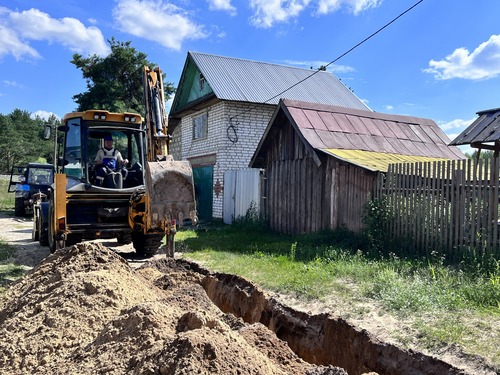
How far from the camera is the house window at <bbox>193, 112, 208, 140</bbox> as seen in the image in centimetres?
1862

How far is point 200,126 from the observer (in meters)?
19.2

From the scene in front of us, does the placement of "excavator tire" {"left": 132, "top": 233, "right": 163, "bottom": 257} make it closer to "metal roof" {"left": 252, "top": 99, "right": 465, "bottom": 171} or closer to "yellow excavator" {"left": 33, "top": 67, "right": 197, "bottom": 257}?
"yellow excavator" {"left": 33, "top": 67, "right": 197, "bottom": 257}

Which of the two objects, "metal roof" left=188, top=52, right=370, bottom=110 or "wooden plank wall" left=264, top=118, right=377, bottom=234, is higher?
"metal roof" left=188, top=52, right=370, bottom=110

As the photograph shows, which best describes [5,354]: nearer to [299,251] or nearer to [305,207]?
[299,251]

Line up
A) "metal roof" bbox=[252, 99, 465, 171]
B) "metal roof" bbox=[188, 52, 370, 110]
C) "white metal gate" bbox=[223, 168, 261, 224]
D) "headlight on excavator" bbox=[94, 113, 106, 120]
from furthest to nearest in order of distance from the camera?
"metal roof" bbox=[188, 52, 370, 110] → "white metal gate" bbox=[223, 168, 261, 224] → "metal roof" bbox=[252, 99, 465, 171] → "headlight on excavator" bbox=[94, 113, 106, 120]

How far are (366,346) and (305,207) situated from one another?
303 inches

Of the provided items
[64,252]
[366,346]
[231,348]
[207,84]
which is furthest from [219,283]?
[207,84]

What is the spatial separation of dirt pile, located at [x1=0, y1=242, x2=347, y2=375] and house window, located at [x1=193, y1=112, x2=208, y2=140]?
1360 cm

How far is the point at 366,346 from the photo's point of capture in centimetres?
407

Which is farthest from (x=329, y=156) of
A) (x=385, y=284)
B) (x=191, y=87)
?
(x=191, y=87)

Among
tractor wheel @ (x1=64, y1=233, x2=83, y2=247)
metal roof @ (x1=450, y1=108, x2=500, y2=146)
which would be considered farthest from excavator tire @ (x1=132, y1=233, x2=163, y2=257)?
metal roof @ (x1=450, y1=108, x2=500, y2=146)

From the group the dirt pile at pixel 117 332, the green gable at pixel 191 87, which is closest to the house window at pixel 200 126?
the green gable at pixel 191 87

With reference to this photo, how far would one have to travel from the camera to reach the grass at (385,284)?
4.55 meters

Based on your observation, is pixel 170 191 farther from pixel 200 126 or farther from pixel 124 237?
pixel 200 126
